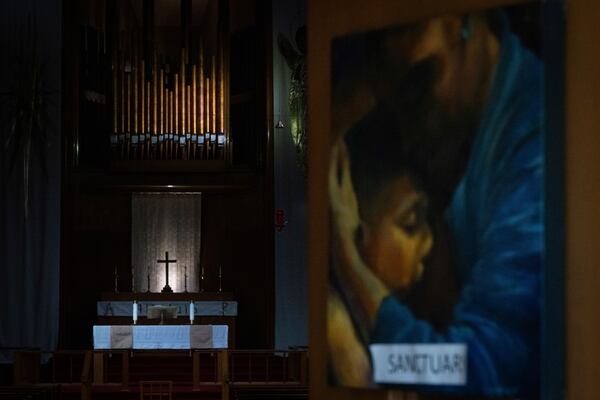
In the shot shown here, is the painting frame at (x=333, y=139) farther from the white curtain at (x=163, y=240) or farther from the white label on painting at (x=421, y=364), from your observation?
the white curtain at (x=163, y=240)

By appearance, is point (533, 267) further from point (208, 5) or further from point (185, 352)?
point (208, 5)

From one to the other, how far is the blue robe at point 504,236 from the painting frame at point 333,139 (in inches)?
1.4

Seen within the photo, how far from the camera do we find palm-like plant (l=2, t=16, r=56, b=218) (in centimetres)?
1505

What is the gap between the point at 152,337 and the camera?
13.0m

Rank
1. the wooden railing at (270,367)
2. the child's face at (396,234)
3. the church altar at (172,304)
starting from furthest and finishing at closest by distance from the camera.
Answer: the church altar at (172,304)
the wooden railing at (270,367)
the child's face at (396,234)

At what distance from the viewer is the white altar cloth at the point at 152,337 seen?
12945 mm

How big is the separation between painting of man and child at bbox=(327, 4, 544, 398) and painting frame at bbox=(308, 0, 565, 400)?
0.04 meters

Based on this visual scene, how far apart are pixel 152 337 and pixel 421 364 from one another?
31.8 ft

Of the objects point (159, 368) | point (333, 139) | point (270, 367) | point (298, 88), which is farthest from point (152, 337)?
point (333, 139)

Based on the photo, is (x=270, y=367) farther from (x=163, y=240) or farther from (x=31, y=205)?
(x=31, y=205)

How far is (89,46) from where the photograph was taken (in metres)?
15.5

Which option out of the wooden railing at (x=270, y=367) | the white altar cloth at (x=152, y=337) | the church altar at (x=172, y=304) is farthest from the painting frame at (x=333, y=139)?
the church altar at (x=172, y=304)

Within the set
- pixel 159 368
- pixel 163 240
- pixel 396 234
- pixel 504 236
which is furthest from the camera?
pixel 163 240

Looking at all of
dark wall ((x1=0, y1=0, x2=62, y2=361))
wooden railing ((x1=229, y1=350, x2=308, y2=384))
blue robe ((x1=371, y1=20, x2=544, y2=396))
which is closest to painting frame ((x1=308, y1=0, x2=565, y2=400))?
blue robe ((x1=371, y1=20, x2=544, y2=396))
